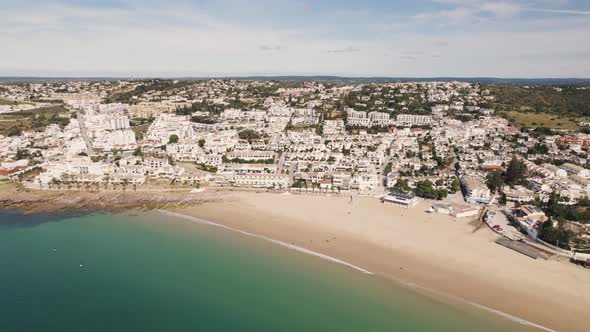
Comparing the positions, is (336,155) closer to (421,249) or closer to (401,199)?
(401,199)

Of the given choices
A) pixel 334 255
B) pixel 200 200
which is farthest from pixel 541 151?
pixel 200 200

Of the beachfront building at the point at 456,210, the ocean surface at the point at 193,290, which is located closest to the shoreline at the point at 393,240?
the beachfront building at the point at 456,210

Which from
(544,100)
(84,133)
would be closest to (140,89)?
(84,133)

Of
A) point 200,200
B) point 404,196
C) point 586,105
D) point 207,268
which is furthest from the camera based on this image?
point 586,105

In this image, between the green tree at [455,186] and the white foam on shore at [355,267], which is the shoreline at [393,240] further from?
the green tree at [455,186]

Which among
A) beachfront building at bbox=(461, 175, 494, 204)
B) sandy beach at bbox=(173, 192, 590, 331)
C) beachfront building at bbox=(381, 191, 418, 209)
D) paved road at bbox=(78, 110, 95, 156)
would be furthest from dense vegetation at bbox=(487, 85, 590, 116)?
paved road at bbox=(78, 110, 95, 156)

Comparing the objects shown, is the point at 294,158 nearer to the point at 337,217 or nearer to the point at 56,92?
the point at 337,217

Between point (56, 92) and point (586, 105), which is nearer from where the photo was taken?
point (586, 105)
